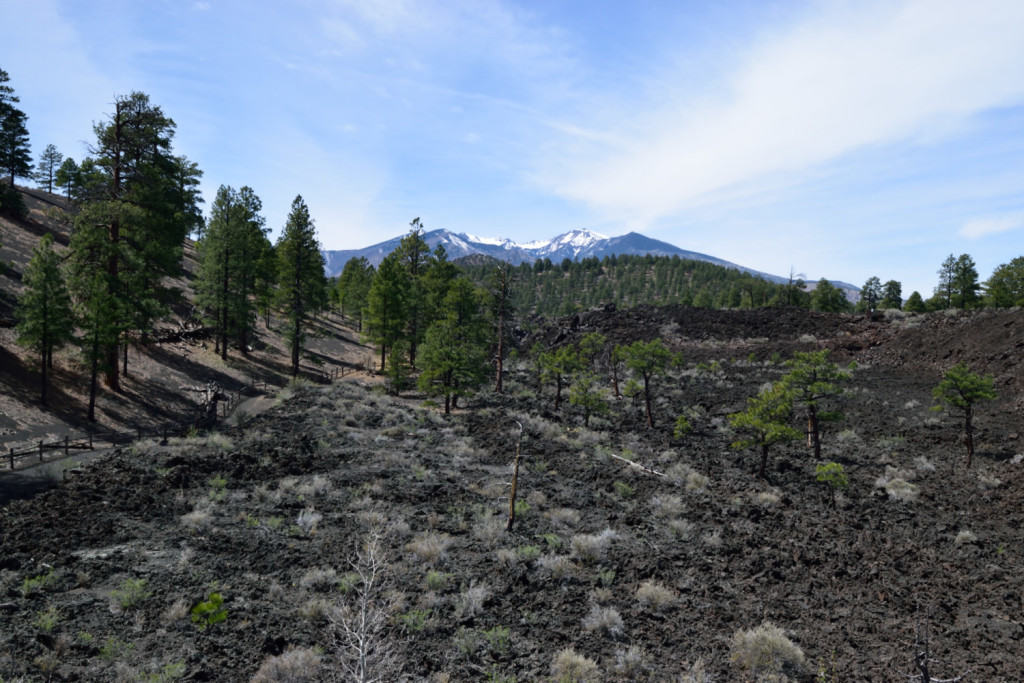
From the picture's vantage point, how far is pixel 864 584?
14.6 meters

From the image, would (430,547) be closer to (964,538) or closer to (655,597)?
(655,597)

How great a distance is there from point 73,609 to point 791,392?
28.4m

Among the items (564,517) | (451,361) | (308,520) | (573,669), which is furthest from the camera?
(451,361)

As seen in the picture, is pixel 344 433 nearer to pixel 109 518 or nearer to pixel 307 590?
pixel 109 518

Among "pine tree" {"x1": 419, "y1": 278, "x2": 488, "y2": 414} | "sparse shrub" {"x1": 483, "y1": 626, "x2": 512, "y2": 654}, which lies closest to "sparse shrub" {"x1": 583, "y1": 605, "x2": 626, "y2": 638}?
"sparse shrub" {"x1": 483, "y1": 626, "x2": 512, "y2": 654}

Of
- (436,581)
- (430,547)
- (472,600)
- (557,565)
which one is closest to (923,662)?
(557,565)

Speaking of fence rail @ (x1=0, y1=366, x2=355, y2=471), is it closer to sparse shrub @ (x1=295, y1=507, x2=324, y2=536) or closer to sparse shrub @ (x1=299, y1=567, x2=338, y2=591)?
sparse shrub @ (x1=295, y1=507, x2=324, y2=536)

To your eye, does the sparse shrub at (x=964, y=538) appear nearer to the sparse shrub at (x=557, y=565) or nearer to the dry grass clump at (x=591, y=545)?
the dry grass clump at (x=591, y=545)

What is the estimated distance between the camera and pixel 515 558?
15.4 m

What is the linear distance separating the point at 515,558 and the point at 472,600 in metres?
2.42

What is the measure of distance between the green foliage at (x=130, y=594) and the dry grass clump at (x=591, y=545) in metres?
11.6

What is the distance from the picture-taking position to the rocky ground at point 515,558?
36.6 ft

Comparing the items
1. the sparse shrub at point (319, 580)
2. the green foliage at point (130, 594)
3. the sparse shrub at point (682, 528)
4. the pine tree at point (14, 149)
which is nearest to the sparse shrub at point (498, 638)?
the sparse shrub at point (319, 580)

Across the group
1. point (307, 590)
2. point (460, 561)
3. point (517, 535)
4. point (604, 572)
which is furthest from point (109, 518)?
point (604, 572)
